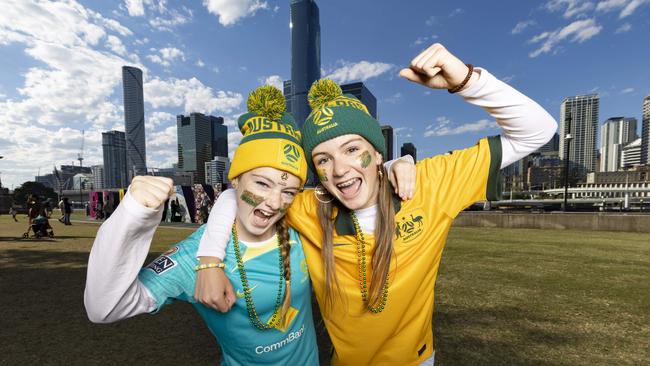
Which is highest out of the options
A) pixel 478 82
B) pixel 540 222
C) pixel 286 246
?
pixel 478 82

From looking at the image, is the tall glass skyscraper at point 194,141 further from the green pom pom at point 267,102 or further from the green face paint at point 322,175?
the green face paint at point 322,175

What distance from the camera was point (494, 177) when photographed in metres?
1.79

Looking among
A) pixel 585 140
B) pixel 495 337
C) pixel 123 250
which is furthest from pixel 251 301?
pixel 585 140

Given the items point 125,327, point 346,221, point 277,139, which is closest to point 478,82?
point 346,221

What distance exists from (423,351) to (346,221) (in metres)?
0.97

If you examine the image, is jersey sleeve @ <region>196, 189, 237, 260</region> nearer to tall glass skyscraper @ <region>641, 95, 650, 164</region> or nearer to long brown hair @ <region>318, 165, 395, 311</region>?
long brown hair @ <region>318, 165, 395, 311</region>

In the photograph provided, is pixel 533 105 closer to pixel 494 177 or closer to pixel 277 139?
pixel 494 177

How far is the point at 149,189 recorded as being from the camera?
122 cm

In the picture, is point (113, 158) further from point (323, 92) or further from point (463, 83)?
point (463, 83)

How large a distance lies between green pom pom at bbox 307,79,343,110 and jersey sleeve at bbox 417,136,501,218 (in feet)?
2.63

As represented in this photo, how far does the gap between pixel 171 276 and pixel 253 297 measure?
470 mm

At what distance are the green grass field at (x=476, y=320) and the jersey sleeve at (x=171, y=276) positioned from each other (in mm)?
2228

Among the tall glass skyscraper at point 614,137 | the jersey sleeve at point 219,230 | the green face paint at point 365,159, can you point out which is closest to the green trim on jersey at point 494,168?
the green face paint at point 365,159

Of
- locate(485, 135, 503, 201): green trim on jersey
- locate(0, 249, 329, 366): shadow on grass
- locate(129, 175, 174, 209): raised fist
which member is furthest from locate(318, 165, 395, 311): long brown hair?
locate(0, 249, 329, 366): shadow on grass
